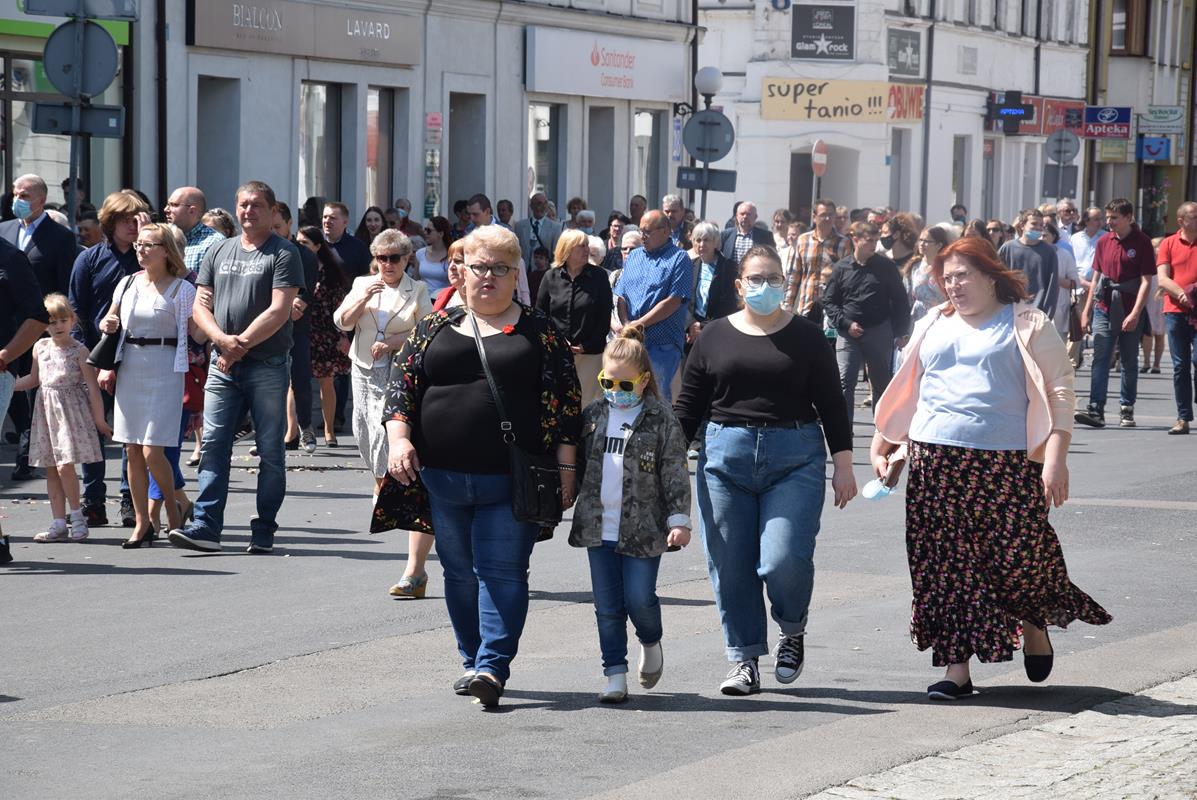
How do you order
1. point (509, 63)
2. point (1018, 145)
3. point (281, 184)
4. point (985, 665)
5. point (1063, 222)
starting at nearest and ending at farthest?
point (985, 665), point (281, 184), point (509, 63), point (1063, 222), point (1018, 145)

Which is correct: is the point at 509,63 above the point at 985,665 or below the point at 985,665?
above

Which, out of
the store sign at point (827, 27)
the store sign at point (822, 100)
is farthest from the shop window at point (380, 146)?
the store sign at point (827, 27)

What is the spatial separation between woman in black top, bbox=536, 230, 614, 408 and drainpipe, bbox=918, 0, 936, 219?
114ft

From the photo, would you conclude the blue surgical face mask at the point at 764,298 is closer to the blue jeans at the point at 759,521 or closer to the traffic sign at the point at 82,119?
the blue jeans at the point at 759,521

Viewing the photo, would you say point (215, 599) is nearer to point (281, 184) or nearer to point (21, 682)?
point (21, 682)

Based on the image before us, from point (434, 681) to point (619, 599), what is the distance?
0.86 metres

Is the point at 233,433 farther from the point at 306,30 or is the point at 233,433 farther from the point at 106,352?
the point at 306,30

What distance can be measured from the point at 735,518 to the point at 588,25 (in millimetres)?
26254

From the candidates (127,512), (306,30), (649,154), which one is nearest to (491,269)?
(127,512)

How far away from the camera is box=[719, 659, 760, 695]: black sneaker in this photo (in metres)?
8.17

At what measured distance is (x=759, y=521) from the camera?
327 inches

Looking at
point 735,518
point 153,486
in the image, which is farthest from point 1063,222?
point 735,518

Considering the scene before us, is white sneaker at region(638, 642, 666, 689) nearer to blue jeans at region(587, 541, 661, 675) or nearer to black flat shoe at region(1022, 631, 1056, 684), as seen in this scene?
blue jeans at region(587, 541, 661, 675)

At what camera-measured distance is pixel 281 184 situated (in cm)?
2753
